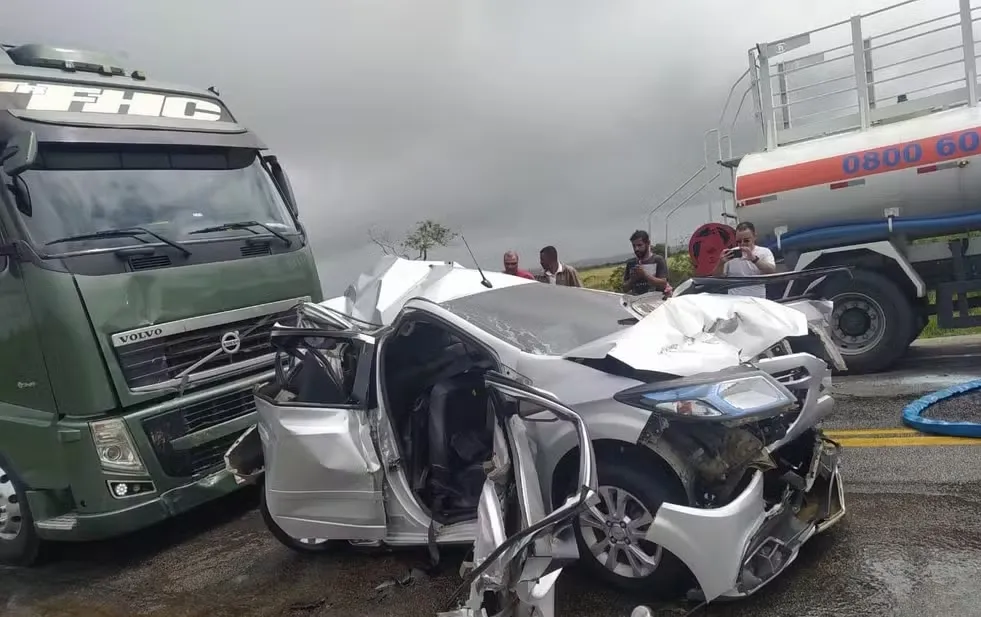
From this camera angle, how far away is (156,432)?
514 cm

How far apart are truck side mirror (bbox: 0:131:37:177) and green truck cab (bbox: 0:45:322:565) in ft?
0.03

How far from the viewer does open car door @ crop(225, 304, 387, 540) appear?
3.97 meters

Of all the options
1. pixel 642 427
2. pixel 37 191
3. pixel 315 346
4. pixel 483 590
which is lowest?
pixel 483 590

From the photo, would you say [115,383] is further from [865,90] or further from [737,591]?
[865,90]

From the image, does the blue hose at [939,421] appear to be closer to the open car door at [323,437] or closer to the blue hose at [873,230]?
the blue hose at [873,230]

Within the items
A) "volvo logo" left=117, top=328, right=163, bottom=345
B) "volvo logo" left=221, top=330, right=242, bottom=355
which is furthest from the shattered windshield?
"volvo logo" left=117, top=328, right=163, bottom=345

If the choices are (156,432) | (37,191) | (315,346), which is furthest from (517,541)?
(37,191)

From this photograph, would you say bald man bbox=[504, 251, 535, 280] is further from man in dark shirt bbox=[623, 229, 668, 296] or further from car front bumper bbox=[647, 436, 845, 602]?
car front bumper bbox=[647, 436, 845, 602]

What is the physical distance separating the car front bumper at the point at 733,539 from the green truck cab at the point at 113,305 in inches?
146

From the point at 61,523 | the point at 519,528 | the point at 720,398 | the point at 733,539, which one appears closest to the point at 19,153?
the point at 61,523

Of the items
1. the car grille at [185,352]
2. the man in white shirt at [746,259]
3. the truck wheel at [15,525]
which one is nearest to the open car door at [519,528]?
the car grille at [185,352]

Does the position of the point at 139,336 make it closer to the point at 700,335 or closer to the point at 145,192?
the point at 145,192

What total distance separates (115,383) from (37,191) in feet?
4.64

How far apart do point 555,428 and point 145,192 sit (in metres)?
3.93
